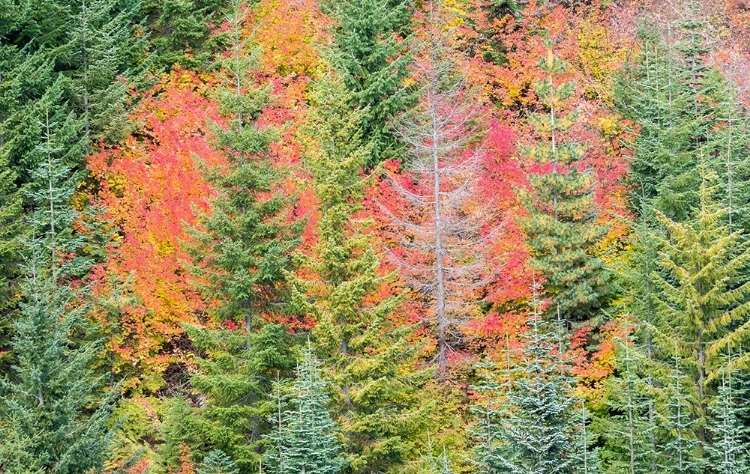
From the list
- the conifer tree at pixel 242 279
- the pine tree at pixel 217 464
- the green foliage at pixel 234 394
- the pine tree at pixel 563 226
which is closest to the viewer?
the pine tree at pixel 217 464

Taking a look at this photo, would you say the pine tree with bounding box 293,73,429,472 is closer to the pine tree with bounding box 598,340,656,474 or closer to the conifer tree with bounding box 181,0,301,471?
the conifer tree with bounding box 181,0,301,471

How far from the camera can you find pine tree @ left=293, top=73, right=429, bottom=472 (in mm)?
28828

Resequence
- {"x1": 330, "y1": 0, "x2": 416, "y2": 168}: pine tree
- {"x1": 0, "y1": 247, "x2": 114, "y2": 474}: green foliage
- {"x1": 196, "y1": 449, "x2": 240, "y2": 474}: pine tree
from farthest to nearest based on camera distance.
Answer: {"x1": 330, "y1": 0, "x2": 416, "y2": 168}: pine tree
{"x1": 196, "y1": 449, "x2": 240, "y2": 474}: pine tree
{"x1": 0, "y1": 247, "x2": 114, "y2": 474}: green foliage

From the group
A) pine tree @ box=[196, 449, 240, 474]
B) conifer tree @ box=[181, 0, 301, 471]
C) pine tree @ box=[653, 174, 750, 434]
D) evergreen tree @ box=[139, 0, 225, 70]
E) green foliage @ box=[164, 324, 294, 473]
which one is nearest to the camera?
pine tree @ box=[196, 449, 240, 474]

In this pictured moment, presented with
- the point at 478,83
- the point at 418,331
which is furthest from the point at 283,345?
the point at 478,83

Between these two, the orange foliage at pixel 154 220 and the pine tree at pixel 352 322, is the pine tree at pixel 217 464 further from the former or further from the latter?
the orange foliage at pixel 154 220

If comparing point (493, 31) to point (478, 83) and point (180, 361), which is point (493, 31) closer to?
point (478, 83)

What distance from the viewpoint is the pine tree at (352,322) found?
28828mm

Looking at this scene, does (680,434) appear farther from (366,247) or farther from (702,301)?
(366,247)

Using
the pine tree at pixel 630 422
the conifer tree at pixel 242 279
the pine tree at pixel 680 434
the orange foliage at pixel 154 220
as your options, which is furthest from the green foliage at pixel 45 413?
the pine tree at pixel 680 434

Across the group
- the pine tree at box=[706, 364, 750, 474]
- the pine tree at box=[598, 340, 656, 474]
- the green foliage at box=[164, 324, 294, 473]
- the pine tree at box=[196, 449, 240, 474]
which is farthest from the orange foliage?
the pine tree at box=[706, 364, 750, 474]

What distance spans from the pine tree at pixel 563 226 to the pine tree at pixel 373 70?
20.9 ft

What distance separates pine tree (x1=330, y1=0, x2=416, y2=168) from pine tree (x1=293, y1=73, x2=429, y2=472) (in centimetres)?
877

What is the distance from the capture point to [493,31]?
4538 centimetres
